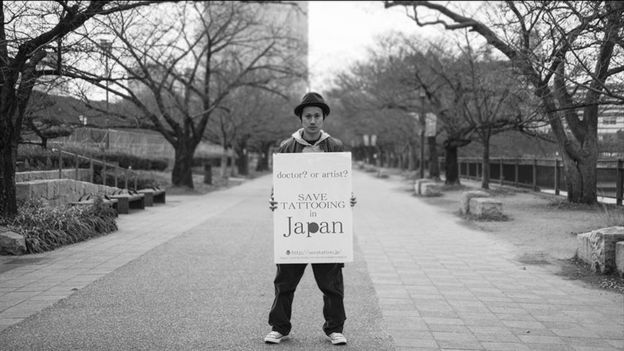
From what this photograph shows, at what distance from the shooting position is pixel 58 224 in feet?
33.0

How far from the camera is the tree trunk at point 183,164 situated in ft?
82.0

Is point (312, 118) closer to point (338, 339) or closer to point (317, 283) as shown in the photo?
point (317, 283)

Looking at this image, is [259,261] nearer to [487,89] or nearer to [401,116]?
[487,89]

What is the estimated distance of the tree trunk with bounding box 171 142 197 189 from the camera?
25.0 m

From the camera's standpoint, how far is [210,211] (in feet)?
54.9

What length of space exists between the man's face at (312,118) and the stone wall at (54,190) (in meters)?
8.64

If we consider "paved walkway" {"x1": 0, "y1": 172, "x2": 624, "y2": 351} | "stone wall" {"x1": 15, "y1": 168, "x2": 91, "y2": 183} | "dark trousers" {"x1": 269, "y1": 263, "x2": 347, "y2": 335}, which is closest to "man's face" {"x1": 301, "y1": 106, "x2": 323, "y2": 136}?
"dark trousers" {"x1": 269, "y1": 263, "x2": 347, "y2": 335}

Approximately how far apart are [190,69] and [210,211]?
416 inches

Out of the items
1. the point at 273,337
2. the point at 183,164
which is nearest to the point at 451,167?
the point at 183,164

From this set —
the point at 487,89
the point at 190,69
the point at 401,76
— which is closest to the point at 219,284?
the point at 487,89

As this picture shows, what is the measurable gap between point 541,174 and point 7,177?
18.3 metres

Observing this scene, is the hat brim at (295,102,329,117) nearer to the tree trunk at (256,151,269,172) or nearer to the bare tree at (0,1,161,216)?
the bare tree at (0,1,161,216)

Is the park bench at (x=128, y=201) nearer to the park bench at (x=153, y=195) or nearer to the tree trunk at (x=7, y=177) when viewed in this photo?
the park bench at (x=153, y=195)

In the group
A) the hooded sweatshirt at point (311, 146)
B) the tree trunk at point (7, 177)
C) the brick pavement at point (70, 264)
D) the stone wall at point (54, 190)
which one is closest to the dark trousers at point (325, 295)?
the hooded sweatshirt at point (311, 146)
